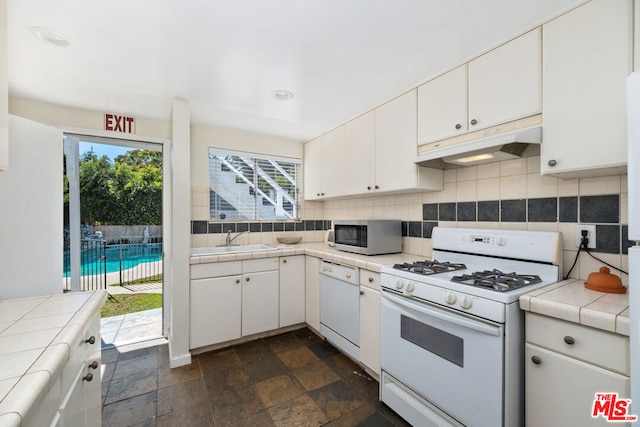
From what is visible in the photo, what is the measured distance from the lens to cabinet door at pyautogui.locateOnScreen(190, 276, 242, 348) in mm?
2379

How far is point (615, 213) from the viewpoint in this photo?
1.37 m

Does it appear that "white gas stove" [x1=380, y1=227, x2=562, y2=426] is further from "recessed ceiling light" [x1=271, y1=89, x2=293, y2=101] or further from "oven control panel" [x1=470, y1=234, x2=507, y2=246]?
"recessed ceiling light" [x1=271, y1=89, x2=293, y2=101]

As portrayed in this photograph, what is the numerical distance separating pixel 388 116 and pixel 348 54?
73 cm

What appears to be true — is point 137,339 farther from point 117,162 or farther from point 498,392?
point 498,392

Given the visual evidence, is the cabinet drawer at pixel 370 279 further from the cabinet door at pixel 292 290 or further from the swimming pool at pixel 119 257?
the swimming pool at pixel 119 257

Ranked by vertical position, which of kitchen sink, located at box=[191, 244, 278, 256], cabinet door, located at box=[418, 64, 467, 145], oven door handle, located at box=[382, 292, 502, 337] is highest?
cabinet door, located at box=[418, 64, 467, 145]

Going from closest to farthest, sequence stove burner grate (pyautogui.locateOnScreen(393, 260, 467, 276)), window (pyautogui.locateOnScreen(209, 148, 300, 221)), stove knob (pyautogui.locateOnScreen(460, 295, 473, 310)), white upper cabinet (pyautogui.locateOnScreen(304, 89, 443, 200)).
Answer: stove knob (pyautogui.locateOnScreen(460, 295, 473, 310)) < stove burner grate (pyautogui.locateOnScreen(393, 260, 467, 276)) < white upper cabinet (pyautogui.locateOnScreen(304, 89, 443, 200)) < window (pyautogui.locateOnScreen(209, 148, 300, 221))

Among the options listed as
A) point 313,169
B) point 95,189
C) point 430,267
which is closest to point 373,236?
point 430,267

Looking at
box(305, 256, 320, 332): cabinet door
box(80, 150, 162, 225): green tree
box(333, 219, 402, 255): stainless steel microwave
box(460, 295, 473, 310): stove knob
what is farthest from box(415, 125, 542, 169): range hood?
box(80, 150, 162, 225): green tree

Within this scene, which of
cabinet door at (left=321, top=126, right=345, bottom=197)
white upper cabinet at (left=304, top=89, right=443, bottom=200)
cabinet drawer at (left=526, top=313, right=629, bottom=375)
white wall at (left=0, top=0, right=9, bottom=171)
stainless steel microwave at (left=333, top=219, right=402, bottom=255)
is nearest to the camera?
white wall at (left=0, top=0, right=9, bottom=171)

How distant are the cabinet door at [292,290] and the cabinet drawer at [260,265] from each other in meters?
0.07

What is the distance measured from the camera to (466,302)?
51.2 inches

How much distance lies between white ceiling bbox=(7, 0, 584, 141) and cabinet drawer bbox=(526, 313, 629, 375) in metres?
1.43

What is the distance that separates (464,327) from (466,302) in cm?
13
